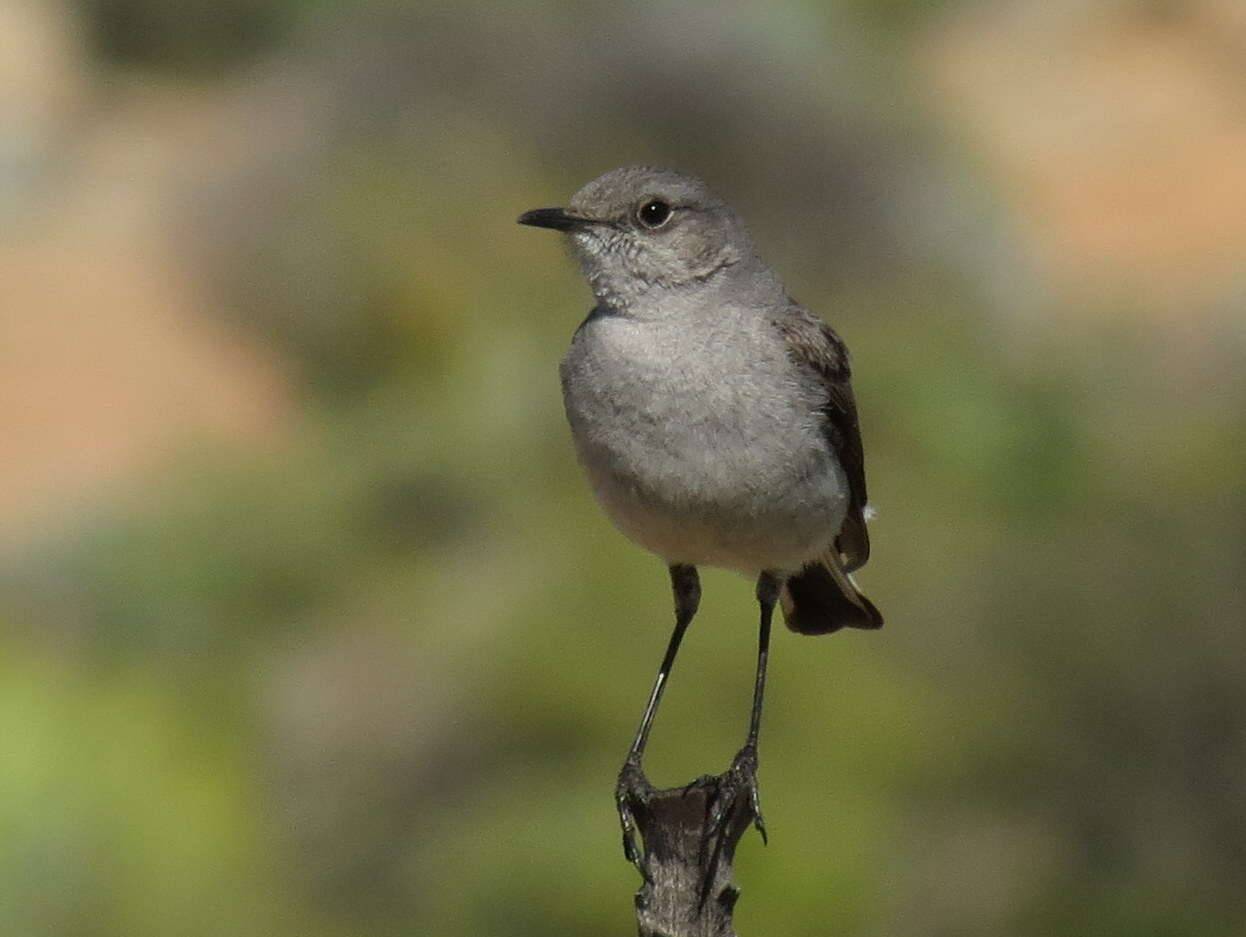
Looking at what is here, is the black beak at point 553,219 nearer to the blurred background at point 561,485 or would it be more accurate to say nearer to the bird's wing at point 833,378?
the bird's wing at point 833,378

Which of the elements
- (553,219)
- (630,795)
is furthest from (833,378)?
(630,795)

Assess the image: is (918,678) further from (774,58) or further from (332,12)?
(332,12)

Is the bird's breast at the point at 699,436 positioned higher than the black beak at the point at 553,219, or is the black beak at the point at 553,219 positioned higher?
the black beak at the point at 553,219

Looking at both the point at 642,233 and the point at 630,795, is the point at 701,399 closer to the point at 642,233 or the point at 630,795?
the point at 642,233

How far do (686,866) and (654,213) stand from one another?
2.05 meters

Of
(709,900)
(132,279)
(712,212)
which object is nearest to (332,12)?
(132,279)

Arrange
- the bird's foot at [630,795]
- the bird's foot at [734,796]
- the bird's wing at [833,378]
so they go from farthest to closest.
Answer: the bird's wing at [833,378]
the bird's foot at [630,795]
the bird's foot at [734,796]

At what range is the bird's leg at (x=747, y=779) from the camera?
466cm

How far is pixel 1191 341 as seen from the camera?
14.8 meters

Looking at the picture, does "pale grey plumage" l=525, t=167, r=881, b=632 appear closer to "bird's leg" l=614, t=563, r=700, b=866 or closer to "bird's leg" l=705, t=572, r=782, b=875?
"bird's leg" l=705, t=572, r=782, b=875

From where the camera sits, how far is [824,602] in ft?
21.2

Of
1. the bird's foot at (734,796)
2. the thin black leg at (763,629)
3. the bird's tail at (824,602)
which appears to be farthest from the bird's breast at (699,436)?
the bird's tail at (824,602)

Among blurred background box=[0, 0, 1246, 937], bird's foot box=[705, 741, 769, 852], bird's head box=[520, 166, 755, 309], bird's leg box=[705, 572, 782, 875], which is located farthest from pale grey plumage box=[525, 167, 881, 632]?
blurred background box=[0, 0, 1246, 937]

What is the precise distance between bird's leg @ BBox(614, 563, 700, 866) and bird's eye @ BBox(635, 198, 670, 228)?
1000mm
